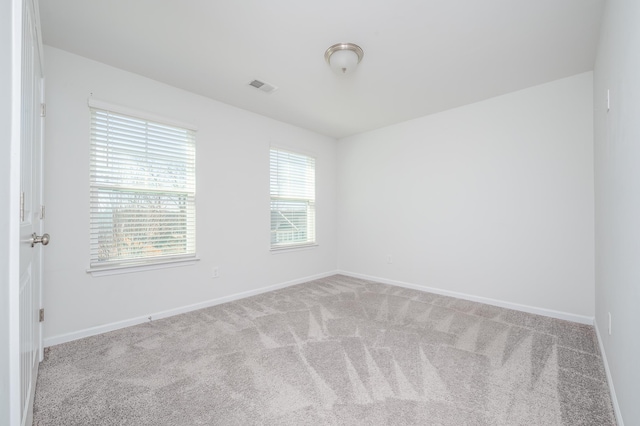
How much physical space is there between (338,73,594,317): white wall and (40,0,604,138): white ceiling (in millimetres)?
408

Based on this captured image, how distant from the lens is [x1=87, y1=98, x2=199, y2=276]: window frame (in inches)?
102

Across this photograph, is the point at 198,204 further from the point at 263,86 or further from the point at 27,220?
the point at 27,220

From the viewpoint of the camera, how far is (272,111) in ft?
12.6

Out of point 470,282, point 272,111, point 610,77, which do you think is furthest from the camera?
point 272,111

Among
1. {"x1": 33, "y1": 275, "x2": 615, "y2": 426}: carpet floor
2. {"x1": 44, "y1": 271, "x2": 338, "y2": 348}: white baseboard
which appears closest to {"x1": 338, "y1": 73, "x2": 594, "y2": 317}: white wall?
{"x1": 33, "y1": 275, "x2": 615, "y2": 426}: carpet floor

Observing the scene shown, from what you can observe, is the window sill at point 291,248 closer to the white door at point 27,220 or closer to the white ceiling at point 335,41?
the white ceiling at point 335,41

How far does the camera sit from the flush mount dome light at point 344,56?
93.1 inches

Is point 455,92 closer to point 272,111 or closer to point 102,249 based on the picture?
point 272,111

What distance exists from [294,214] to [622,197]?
3631 millimetres

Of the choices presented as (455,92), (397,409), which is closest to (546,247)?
(455,92)

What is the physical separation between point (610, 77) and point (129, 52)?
3.67 m

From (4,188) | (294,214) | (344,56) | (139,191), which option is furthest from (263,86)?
(4,188)

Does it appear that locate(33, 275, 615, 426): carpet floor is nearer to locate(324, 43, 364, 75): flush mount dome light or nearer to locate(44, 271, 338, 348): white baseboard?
locate(44, 271, 338, 348): white baseboard

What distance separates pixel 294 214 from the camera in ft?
14.9
